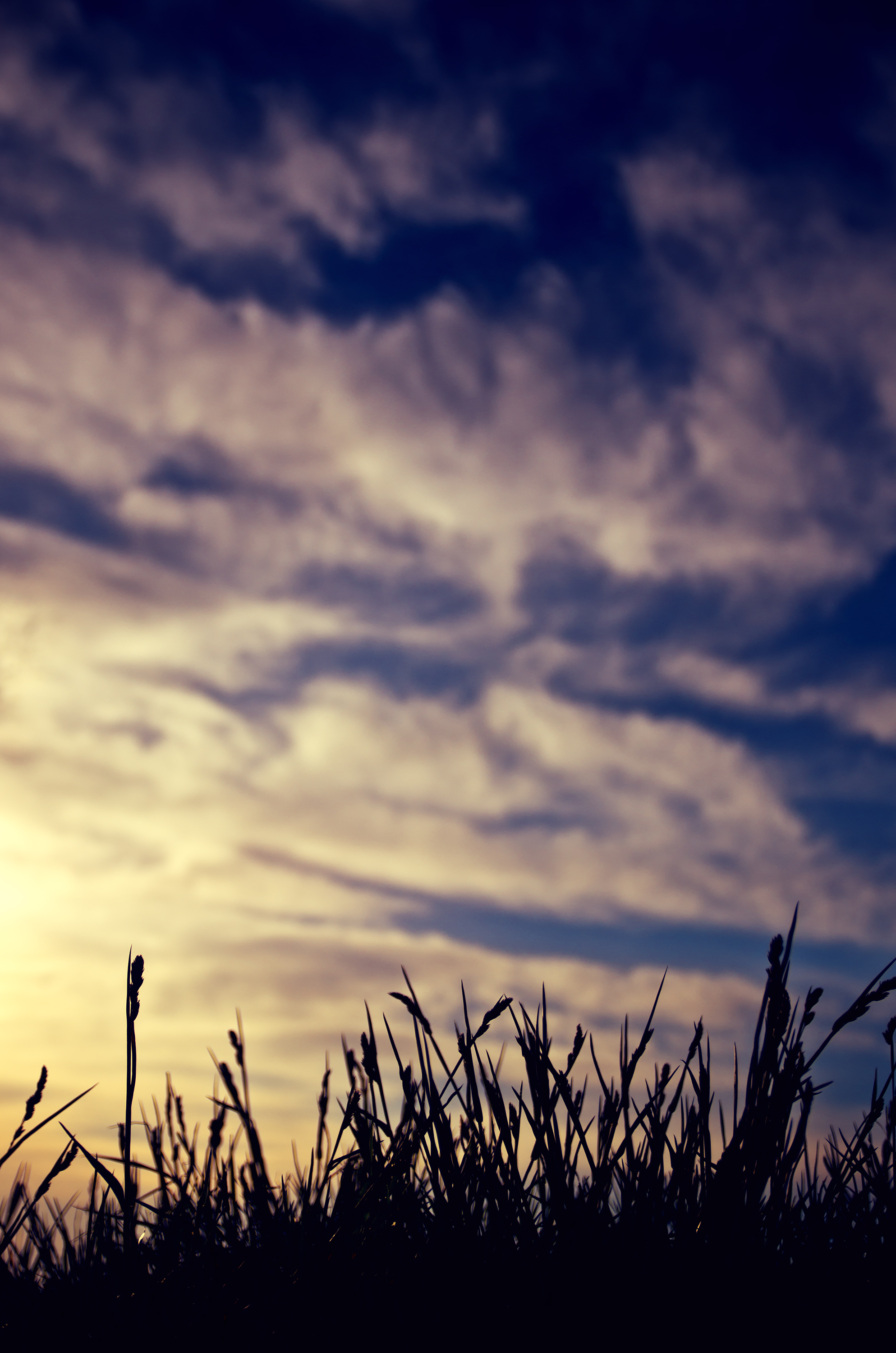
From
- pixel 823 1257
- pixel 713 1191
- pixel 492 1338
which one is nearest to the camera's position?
pixel 492 1338

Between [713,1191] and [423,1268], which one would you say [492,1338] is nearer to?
[423,1268]

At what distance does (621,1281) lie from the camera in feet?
6.55

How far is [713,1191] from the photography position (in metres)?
2.06

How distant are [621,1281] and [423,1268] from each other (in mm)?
480

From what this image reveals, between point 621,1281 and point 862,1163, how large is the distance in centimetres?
70

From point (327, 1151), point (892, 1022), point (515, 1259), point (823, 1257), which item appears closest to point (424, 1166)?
point (327, 1151)

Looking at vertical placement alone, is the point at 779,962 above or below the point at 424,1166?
above

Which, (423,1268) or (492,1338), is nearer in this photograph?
(492,1338)

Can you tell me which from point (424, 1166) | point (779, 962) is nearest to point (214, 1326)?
point (424, 1166)

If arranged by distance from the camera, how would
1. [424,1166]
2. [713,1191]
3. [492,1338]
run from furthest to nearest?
[424,1166], [713,1191], [492,1338]

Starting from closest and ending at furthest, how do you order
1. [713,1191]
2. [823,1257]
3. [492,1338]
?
1. [492,1338]
2. [713,1191]
3. [823,1257]

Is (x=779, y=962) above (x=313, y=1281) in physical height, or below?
above

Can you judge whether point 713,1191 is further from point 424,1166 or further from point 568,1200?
point 424,1166

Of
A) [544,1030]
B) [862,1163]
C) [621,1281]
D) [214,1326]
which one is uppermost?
[544,1030]
